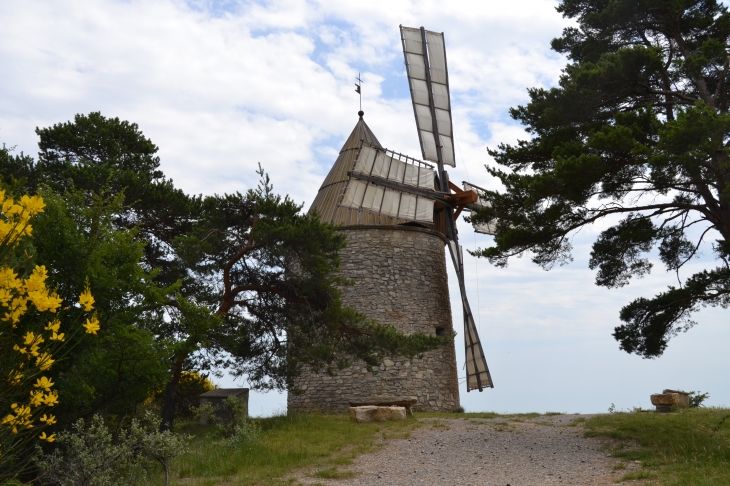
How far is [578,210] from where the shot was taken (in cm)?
1147

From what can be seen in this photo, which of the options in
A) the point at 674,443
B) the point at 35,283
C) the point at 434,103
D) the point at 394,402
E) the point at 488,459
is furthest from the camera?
the point at 434,103

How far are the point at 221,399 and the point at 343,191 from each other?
6234 mm

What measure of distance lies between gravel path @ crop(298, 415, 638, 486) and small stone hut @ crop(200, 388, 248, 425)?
446cm

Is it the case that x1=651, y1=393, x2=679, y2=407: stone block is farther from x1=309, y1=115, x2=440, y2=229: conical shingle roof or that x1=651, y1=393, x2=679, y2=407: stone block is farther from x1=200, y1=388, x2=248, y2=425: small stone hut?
x1=200, y1=388, x2=248, y2=425: small stone hut

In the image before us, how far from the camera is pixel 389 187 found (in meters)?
17.1

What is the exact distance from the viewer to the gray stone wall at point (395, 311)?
1603cm

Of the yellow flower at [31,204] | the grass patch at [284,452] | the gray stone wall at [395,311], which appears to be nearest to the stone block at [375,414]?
the grass patch at [284,452]

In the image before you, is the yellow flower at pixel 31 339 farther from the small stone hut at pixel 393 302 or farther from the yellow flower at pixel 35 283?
the small stone hut at pixel 393 302

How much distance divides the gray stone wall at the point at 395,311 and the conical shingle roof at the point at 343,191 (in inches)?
11.3

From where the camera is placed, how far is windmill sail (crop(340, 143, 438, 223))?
16.7 metres

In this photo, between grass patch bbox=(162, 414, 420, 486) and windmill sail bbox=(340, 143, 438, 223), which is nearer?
grass patch bbox=(162, 414, 420, 486)

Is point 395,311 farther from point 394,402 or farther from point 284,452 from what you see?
point 284,452

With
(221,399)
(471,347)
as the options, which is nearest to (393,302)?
(471,347)

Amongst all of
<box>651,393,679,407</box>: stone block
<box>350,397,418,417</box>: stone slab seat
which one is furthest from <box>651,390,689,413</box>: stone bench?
<box>350,397,418,417</box>: stone slab seat
